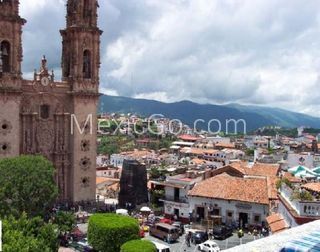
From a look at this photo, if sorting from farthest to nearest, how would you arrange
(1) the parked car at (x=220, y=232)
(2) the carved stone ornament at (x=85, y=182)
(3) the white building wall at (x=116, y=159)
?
(3) the white building wall at (x=116, y=159) < (2) the carved stone ornament at (x=85, y=182) < (1) the parked car at (x=220, y=232)

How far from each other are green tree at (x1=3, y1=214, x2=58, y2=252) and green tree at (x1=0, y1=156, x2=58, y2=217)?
16.4ft

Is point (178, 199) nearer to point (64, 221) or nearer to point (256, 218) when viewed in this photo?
point (256, 218)

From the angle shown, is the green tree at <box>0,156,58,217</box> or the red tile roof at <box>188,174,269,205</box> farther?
the red tile roof at <box>188,174,269,205</box>

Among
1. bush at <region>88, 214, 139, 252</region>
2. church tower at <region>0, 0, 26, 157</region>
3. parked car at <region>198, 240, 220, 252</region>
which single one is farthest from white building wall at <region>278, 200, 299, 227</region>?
church tower at <region>0, 0, 26, 157</region>

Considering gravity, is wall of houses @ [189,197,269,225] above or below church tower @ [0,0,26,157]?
below

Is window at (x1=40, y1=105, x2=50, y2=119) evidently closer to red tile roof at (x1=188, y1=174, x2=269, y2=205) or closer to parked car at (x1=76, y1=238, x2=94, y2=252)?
red tile roof at (x1=188, y1=174, x2=269, y2=205)

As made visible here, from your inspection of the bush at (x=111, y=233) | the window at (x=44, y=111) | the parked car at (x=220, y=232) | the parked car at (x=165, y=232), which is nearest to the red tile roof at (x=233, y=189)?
the parked car at (x=220, y=232)

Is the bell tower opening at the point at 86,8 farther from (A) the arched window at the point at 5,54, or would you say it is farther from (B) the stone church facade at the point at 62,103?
(A) the arched window at the point at 5,54

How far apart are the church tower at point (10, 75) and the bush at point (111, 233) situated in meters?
15.2

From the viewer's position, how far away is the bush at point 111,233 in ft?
90.8

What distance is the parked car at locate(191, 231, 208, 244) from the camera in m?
32.5

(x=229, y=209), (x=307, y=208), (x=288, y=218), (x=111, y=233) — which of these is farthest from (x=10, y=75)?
(x=307, y=208)

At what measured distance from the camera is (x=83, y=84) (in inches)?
1747

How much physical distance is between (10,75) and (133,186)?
14.9m
